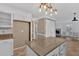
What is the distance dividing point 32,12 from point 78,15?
197 centimetres

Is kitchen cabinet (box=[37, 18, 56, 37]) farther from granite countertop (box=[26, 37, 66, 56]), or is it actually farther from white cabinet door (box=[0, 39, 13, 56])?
white cabinet door (box=[0, 39, 13, 56])

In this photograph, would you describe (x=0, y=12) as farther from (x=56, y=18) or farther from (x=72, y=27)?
(x=72, y=27)

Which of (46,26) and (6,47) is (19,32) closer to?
(6,47)

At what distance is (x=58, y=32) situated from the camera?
422cm

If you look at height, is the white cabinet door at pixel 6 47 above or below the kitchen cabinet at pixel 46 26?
below

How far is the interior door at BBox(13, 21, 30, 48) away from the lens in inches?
204

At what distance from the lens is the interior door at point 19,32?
17.0ft

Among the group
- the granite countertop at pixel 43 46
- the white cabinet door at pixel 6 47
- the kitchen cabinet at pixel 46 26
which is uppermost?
the kitchen cabinet at pixel 46 26

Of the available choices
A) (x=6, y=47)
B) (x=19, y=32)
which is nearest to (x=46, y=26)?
(x=6, y=47)

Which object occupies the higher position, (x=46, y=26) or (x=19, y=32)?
(x=46, y=26)

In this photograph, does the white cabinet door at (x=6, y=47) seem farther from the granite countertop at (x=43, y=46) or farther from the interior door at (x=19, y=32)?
the granite countertop at (x=43, y=46)

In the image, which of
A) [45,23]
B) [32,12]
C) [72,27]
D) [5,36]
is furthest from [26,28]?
[72,27]

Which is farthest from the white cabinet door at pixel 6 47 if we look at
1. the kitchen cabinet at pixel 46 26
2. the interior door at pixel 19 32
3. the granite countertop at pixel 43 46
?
the granite countertop at pixel 43 46

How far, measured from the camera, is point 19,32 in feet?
17.7
